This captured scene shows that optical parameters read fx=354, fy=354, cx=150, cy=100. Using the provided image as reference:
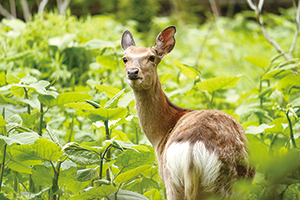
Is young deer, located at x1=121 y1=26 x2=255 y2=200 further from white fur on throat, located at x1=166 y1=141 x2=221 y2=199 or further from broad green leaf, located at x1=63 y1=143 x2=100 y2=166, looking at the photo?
broad green leaf, located at x1=63 y1=143 x2=100 y2=166

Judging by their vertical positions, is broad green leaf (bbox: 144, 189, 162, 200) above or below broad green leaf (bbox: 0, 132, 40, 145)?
below

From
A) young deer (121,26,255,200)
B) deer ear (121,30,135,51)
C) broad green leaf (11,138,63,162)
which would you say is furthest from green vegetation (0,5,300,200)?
deer ear (121,30,135,51)

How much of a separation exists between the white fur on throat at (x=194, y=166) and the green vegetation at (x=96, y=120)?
199mm

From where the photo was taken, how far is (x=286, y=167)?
878mm

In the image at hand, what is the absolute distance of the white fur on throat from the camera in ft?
6.63

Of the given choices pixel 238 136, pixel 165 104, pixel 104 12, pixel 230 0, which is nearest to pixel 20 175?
pixel 165 104

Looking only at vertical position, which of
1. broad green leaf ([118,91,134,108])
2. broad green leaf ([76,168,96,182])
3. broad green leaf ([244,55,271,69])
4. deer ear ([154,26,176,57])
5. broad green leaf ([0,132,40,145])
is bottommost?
broad green leaf ([76,168,96,182])

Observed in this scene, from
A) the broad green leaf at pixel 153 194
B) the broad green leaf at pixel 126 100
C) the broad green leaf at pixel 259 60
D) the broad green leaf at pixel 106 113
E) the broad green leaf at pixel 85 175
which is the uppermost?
the broad green leaf at pixel 259 60

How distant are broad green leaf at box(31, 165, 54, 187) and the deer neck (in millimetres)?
846

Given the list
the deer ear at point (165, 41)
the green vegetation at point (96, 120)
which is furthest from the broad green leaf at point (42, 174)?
the deer ear at point (165, 41)

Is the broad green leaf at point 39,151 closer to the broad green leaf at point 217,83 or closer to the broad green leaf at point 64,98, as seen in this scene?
the broad green leaf at point 64,98

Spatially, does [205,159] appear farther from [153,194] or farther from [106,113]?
[153,194]

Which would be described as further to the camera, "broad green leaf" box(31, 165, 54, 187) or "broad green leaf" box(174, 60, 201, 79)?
"broad green leaf" box(174, 60, 201, 79)

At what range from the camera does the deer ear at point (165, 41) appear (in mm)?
3129
